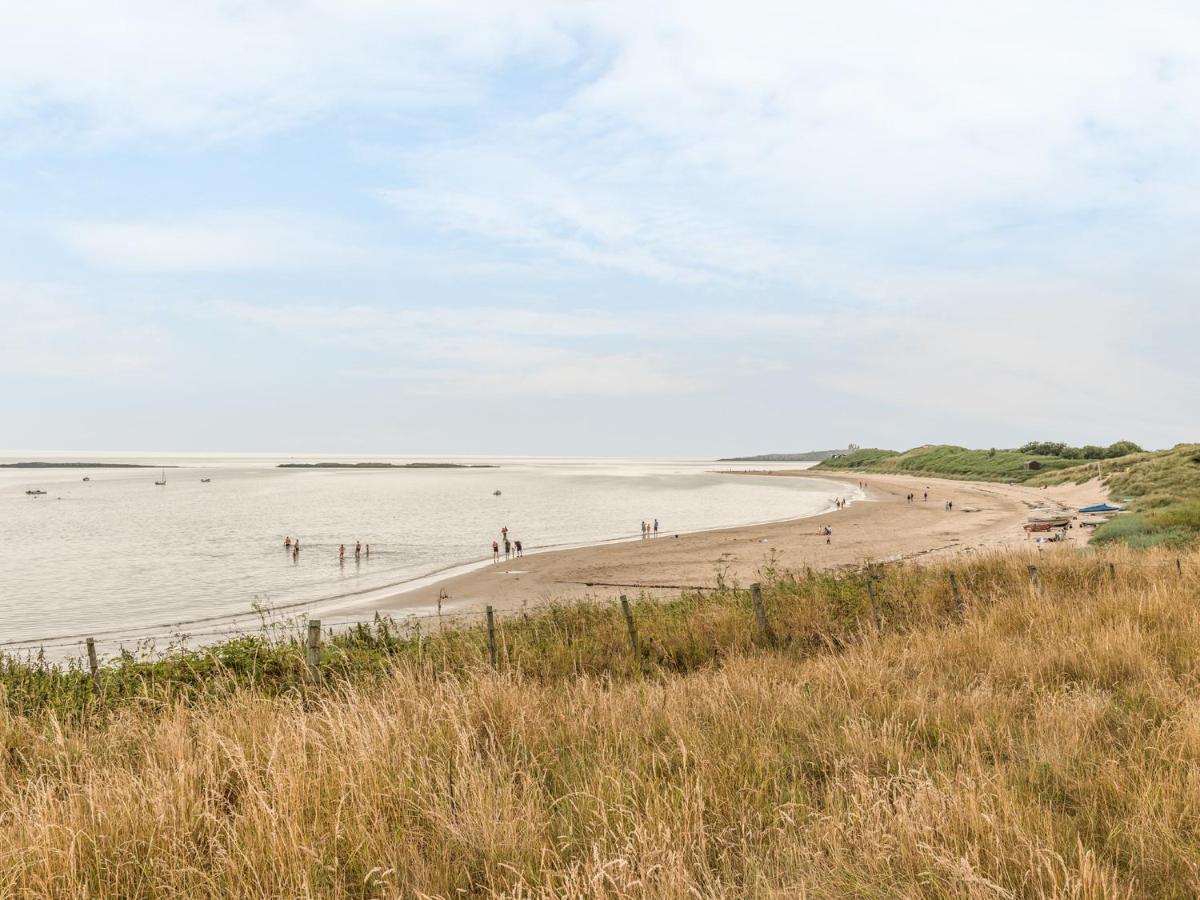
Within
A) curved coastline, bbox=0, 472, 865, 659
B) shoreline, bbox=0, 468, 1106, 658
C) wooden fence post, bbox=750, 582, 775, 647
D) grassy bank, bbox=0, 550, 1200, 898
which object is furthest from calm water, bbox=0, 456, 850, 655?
grassy bank, bbox=0, 550, 1200, 898

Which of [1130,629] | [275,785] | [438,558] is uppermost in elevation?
[275,785]

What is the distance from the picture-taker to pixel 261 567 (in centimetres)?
4144

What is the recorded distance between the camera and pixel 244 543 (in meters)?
53.2

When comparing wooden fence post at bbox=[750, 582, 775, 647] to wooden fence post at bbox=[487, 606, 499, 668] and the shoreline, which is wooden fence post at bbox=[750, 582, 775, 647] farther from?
the shoreline

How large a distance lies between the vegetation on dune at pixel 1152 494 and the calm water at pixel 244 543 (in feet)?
86.9

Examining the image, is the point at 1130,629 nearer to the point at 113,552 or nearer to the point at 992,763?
the point at 992,763

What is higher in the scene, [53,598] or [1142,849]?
[1142,849]

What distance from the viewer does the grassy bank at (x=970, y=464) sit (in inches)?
3999

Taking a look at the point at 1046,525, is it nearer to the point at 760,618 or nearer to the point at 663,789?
the point at 760,618

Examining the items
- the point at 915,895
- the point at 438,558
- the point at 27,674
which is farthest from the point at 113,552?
the point at 915,895

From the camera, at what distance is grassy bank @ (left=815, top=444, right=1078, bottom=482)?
10156cm

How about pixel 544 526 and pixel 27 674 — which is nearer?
pixel 27 674

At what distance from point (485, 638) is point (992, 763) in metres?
9.52

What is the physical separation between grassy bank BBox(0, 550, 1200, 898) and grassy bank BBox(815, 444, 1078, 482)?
10567 centimetres
